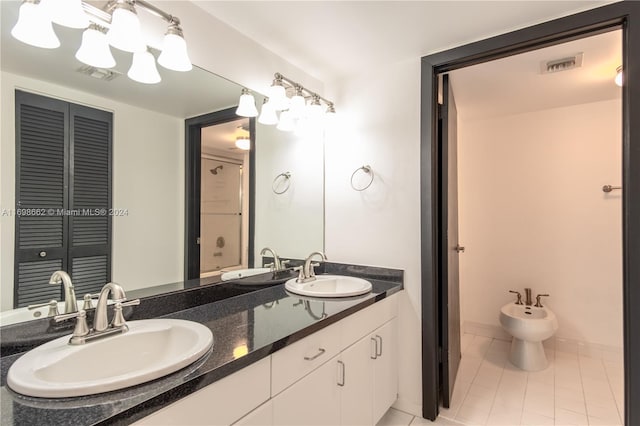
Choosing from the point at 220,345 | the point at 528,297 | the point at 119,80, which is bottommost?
the point at 528,297

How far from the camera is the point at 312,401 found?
1231mm

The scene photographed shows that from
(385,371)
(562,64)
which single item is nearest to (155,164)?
(385,371)

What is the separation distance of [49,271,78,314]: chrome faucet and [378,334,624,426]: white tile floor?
1710mm

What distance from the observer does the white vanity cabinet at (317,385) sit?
87 cm

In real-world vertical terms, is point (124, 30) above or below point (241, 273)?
above

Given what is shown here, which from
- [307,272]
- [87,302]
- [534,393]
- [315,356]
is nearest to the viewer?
[87,302]

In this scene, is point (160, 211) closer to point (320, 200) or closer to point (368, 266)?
point (320, 200)

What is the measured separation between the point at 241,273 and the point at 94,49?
46.0 inches

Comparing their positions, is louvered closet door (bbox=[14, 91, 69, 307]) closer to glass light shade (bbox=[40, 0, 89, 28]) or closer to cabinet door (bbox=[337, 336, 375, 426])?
glass light shade (bbox=[40, 0, 89, 28])

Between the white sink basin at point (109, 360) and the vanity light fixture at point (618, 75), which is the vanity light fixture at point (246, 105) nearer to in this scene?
the white sink basin at point (109, 360)

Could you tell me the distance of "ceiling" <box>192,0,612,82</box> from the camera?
1487 millimetres

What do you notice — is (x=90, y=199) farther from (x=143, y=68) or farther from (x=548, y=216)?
(x=548, y=216)

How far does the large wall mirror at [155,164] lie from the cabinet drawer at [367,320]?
69cm

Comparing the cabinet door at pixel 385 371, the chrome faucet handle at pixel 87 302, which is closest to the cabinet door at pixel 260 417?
the chrome faucet handle at pixel 87 302
